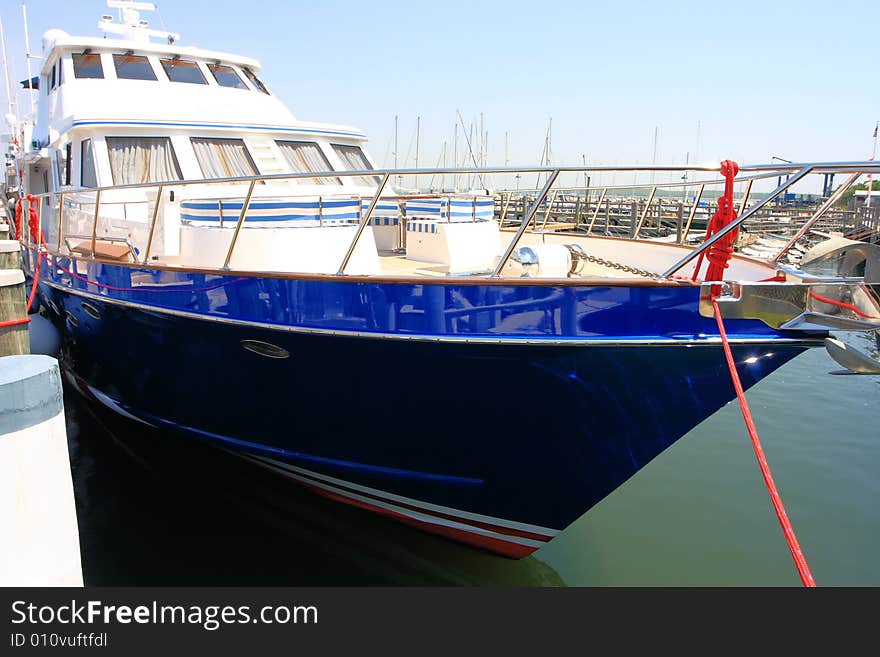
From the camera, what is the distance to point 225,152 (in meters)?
7.09

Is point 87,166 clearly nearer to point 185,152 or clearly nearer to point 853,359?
point 185,152

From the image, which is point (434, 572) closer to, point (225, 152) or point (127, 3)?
point (225, 152)

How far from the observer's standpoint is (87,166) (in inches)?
276

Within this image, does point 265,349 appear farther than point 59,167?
No

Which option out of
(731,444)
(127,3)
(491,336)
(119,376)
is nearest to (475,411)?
(491,336)

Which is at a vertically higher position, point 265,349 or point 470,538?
point 265,349

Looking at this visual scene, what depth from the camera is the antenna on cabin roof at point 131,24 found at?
35.2 feet

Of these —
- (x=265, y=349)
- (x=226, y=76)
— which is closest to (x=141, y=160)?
(x=226, y=76)

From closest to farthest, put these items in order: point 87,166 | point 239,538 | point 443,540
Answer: point 443,540 → point 239,538 → point 87,166

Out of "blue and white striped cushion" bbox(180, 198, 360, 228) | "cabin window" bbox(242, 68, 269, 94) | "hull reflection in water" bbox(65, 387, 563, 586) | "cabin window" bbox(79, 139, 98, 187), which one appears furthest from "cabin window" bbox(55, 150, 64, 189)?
"blue and white striped cushion" bbox(180, 198, 360, 228)

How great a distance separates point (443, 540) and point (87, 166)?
5.39 metres

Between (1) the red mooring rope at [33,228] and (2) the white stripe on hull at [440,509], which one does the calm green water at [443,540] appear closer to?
(2) the white stripe on hull at [440,509]

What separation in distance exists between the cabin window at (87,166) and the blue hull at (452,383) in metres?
2.11

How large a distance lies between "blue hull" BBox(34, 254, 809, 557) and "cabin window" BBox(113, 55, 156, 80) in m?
4.64
